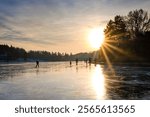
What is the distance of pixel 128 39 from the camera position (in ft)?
229

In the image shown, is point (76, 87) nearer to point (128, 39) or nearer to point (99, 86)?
point (99, 86)

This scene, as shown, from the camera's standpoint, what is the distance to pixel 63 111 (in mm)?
9180

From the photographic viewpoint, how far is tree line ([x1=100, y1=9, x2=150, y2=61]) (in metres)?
59.6

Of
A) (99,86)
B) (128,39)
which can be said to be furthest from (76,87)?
(128,39)

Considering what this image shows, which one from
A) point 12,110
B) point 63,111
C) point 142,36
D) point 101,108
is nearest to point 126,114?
point 101,108

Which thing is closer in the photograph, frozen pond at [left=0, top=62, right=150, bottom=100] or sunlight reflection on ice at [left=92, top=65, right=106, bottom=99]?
frozen pond at [left=0, top=62, right=150, bottom=100]

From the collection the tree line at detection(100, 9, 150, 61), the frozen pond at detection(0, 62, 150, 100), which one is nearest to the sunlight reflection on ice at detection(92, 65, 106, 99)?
the frozen pond at detection(0, 62, 150, 100)

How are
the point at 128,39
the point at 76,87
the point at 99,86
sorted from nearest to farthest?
the point at 76,87 → the point at 99,86 → the point at 128,39

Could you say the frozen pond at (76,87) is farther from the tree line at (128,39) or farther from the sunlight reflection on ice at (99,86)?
the tree line at (128,39)

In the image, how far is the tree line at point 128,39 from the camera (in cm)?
5959

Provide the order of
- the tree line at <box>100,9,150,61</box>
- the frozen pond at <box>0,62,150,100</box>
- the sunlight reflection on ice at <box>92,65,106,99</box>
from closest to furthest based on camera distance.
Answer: the frozen pond at <box>0,62,150,100</box> → the sunlight reflection on ice at <box>92,65,106,99</box> → the tree line at <box>100,9,150,61</box>

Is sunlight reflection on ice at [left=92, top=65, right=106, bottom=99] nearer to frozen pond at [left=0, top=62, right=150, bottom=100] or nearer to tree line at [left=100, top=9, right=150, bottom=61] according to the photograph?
frozen pond at [left=0, top=62, right=150, bottom=100]

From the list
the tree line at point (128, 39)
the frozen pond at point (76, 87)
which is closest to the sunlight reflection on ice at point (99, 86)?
the frozen pond at point (76, 87)

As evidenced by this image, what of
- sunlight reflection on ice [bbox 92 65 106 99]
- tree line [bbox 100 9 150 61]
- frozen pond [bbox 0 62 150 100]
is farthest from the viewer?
tree line [bbox 100 9 150 61]
